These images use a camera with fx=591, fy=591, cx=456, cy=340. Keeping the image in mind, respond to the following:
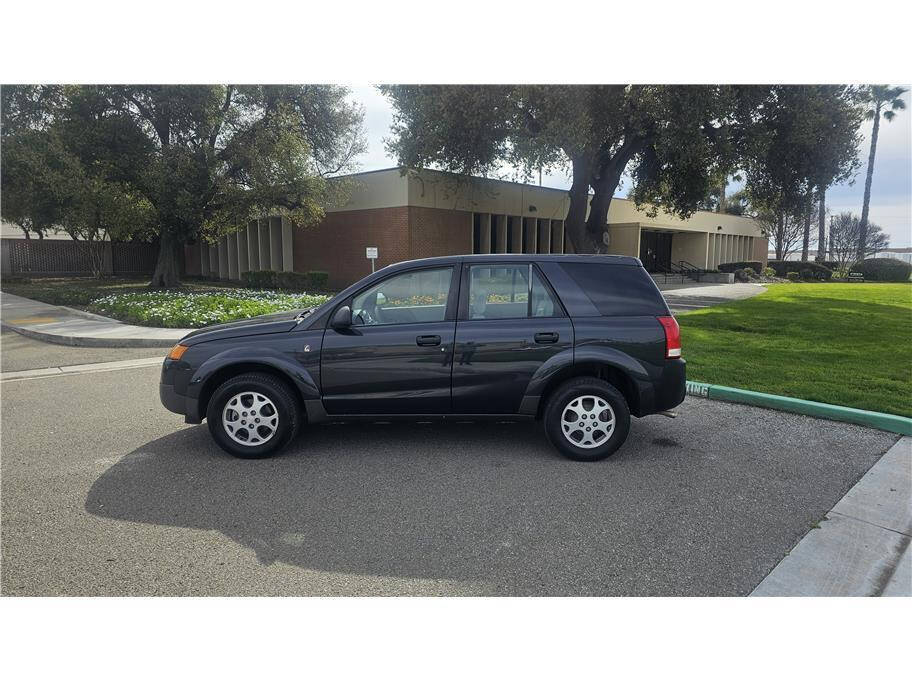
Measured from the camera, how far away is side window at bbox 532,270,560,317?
4977 millimetres

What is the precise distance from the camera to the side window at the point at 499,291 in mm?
4988

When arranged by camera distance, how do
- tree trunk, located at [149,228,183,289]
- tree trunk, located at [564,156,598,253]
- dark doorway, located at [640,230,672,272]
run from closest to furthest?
tree trunk, located at [564,156,598,253], tree trunk, located at [149,228,183,289], dark doorway, located at [640,230,672,272]

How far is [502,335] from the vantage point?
4863 mm

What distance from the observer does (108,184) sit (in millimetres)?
18281

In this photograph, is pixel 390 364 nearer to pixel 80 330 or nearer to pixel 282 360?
pixel 282 360

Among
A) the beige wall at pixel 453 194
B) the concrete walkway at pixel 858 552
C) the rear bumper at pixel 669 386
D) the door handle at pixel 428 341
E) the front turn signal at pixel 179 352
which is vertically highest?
the beige wall at pixel 453 194

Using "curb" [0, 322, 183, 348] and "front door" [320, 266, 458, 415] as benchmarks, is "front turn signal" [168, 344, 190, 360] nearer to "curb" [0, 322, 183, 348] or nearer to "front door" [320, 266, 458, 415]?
"front door" [320, 266, 458, 415]

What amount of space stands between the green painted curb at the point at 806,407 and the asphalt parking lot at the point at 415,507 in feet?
0.57

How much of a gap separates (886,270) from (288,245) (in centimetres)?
4014

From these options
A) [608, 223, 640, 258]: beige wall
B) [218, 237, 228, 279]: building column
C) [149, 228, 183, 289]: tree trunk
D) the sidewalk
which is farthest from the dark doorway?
the sidewalk

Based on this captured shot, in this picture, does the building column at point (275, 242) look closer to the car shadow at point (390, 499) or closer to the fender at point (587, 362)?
the car shadow at point (390, 499)

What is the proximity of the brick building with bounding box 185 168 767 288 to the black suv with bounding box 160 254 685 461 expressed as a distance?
18.5 metres

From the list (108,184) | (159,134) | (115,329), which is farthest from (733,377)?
(159,134)

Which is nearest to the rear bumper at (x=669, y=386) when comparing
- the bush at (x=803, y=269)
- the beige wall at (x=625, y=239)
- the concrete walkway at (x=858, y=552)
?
the concrete walkway at (x=858, y=552)
